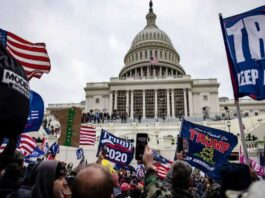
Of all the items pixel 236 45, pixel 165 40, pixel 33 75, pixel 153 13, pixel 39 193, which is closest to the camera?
pixel 39 193

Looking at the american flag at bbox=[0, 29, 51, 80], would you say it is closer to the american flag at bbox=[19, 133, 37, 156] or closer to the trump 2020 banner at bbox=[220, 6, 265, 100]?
the trump 2020 banner at bbox=[220, 6, 265, 100]

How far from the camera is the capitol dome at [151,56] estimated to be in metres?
72.3

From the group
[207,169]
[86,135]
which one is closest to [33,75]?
[207,169]

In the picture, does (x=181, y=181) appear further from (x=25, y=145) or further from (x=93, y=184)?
(x=25, y=145)

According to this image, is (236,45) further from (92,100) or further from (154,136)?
(92,100)

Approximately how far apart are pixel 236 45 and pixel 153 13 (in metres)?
89.2

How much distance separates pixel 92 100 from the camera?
193 feet

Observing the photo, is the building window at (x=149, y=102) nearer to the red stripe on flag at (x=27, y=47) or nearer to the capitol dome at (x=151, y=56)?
the capitol dome at (x=151, y=56)

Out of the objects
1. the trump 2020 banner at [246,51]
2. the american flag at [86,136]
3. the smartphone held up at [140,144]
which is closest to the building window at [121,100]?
the american flag at [86,136]

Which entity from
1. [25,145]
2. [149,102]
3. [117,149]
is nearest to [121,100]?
[149,102]

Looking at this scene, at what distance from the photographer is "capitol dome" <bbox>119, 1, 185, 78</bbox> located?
237 ft

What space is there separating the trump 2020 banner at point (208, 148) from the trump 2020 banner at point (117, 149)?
110 inches

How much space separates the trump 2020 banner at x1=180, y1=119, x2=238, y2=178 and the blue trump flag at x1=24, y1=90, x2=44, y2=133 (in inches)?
149

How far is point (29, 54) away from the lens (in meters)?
7.88
